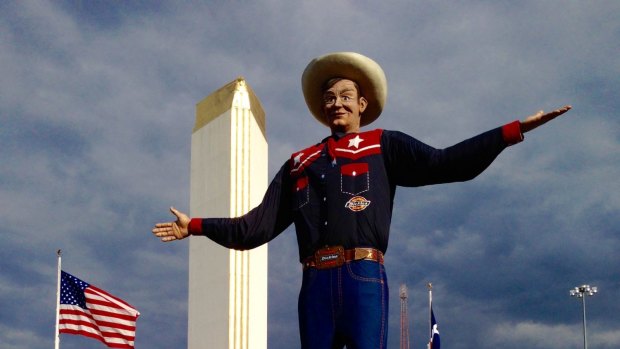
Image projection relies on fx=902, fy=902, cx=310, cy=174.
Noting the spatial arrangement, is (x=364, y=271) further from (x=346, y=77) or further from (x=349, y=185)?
(x=346, y=77)

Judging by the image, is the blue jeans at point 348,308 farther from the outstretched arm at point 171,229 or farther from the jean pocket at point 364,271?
the outstretched arm at point 171,229

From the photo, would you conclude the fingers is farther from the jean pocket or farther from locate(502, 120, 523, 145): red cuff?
locate(502, 120, 523, 145): red cuff

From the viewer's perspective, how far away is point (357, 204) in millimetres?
6090

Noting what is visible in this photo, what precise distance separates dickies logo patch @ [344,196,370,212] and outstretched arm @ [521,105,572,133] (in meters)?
1.14

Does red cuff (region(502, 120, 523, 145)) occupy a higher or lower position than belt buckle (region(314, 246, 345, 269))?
higher

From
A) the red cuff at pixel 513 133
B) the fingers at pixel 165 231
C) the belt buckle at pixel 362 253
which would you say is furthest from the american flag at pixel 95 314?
the red cuff at pixel 513 133

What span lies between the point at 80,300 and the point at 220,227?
490 inches

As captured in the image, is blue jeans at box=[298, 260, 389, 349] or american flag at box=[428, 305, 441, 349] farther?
american flag at box=[428, 305, 441, 349]

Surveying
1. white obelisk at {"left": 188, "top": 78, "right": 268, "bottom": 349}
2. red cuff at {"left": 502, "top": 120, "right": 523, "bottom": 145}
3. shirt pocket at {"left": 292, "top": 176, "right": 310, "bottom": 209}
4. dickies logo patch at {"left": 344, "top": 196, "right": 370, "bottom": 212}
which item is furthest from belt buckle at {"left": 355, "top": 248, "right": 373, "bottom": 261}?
white obelisk at {"left": 188, "top": 78, "right": 268, "bottom": 349}

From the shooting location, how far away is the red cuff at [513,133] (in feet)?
19.1

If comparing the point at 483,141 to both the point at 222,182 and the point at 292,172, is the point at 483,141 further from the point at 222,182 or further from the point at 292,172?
the point at 222,182

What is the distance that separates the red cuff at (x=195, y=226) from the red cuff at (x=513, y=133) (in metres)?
2.18

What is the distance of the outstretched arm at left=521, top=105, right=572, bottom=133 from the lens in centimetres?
564

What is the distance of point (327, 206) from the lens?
6184mm
